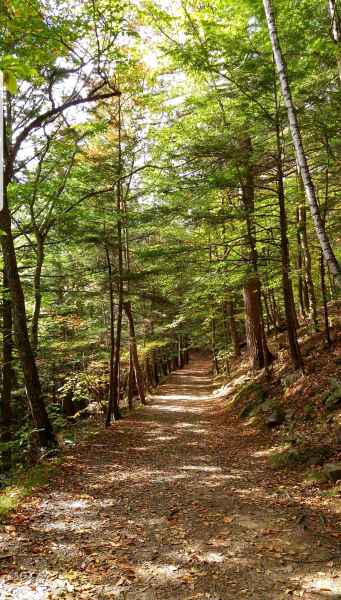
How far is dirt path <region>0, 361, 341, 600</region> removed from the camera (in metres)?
3.84

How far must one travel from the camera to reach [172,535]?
4910mm

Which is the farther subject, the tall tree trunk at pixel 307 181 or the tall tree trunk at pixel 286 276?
the tall tree trunk at pixel 286 276

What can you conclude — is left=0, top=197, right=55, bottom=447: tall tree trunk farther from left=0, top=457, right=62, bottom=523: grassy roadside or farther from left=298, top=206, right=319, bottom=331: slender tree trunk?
left=298, top=206, right=319, bottom=331: slender tree trunk

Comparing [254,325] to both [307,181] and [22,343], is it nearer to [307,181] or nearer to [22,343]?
[22,343]

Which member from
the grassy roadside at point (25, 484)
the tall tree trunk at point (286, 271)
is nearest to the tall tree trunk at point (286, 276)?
the tall tree trunk at point (286, 271)

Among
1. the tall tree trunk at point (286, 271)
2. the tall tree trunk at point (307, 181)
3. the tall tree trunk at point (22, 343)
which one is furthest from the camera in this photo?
the tall tree trunk at point (286, 271)

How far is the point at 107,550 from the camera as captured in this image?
4.58 metres

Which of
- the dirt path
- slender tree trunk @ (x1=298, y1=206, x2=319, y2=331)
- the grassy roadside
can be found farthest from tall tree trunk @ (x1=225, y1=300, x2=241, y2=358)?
the grassy roadside

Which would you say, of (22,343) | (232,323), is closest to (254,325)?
(232,323)

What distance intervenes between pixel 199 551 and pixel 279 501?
183 cm

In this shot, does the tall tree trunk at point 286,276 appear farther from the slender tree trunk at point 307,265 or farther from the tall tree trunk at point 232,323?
the tall tree trunk at point 232,323

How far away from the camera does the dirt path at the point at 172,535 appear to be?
3.84m

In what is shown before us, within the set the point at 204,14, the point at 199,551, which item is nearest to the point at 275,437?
the point at 199,551

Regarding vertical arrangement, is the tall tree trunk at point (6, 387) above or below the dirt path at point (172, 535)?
above
